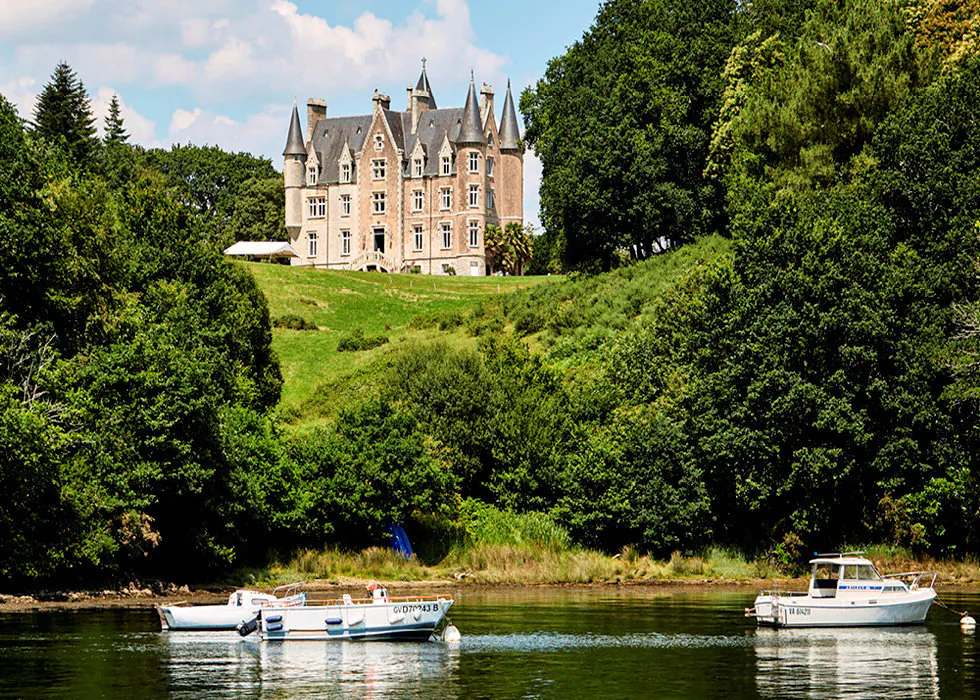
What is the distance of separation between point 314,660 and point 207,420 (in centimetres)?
1940

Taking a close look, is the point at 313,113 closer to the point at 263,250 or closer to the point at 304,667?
the point at 263,250

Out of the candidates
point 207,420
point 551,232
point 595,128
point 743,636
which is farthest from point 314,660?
point 551,232

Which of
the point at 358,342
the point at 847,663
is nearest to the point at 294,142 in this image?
the point at 358,342

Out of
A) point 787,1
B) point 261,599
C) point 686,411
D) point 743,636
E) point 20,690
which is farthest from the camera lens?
point 787,1

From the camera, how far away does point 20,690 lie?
31.5m

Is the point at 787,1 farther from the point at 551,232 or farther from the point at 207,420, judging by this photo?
the point at 207,420

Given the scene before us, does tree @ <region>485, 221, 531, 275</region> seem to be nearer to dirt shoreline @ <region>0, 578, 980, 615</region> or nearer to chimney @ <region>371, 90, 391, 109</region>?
chimney @ <region>371, 90, 391, 109</region>

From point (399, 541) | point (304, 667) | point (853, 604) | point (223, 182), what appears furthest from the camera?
point (223, 182)

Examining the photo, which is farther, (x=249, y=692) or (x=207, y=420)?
(x=207, y=420)

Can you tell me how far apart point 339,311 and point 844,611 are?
8036 cm

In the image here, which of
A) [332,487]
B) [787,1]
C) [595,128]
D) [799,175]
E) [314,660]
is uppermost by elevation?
[787,1]

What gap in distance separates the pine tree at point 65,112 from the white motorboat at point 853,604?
236ft

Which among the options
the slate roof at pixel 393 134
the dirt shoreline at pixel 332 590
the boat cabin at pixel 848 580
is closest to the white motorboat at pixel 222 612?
the dirt shoreline at pixel 332 590

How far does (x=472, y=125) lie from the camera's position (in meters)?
154
